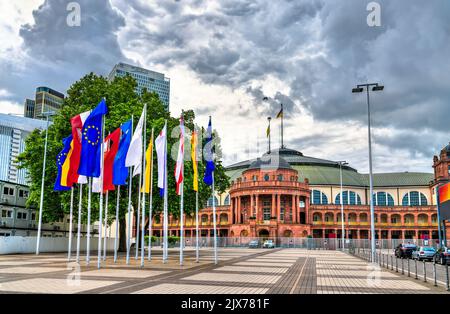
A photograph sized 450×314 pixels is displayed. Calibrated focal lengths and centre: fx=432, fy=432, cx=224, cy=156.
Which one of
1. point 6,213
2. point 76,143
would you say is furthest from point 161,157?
point 6,213

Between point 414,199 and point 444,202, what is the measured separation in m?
79.6

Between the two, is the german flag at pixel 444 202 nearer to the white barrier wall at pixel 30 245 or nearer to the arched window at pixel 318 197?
the white barrier wall at pixel 30 245

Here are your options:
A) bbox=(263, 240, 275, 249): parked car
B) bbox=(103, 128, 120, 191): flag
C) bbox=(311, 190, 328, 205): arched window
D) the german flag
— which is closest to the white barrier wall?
bbox=(103, 128, 120, 191): flag

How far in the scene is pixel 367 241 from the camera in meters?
74.4

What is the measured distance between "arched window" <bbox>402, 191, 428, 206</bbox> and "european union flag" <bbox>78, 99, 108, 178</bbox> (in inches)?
4600

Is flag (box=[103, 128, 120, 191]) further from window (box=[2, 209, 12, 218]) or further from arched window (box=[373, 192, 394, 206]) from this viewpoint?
arched window (box=[373, 192, 394, 206])

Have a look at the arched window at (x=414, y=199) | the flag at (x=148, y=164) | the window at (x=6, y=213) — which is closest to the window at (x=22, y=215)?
the window at (x=6, y=213)

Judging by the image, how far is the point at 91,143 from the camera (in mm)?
25953

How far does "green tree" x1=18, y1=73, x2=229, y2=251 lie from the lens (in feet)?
131

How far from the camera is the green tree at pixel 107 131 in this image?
39.8 metres

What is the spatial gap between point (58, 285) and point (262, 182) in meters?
80.5

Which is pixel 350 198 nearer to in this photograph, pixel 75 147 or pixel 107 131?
pixel 107 131
